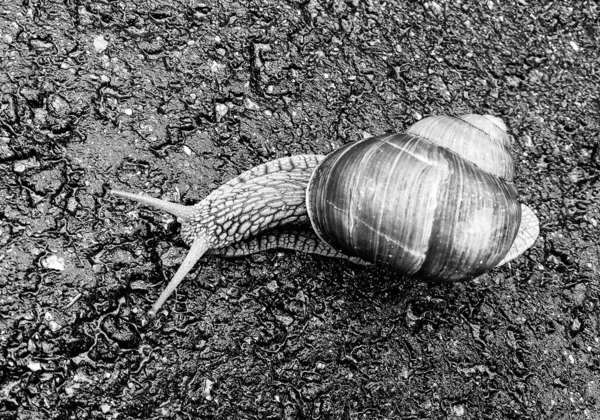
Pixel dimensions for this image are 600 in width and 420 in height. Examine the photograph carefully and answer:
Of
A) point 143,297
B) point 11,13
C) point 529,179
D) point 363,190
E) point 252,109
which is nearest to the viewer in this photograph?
point 363,190

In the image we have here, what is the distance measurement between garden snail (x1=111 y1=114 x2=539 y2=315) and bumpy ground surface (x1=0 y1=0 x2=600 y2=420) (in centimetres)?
14

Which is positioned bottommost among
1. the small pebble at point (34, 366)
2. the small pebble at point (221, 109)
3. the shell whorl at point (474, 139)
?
the small pebble at point (34, 366)

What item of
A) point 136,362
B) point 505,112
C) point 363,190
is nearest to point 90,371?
point 136,362

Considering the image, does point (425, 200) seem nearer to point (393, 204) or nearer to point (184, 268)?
point (393, 204)

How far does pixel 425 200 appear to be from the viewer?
2061 mm

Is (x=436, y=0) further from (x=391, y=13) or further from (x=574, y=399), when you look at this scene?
(x=574, y=399)

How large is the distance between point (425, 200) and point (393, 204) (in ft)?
0.37

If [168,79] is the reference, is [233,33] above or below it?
above

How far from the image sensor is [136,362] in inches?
87.0

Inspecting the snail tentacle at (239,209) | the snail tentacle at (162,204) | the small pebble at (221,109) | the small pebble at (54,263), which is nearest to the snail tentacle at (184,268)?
the snail tentacle at (239,209)

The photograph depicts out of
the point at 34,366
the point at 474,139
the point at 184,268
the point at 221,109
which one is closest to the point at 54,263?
the point at 34,366

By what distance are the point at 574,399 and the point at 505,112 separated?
4.58 feet

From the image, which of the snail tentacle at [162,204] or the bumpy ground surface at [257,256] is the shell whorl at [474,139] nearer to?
the bumpy ground surface at [257,256]

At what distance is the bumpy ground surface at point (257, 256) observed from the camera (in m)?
2.21
